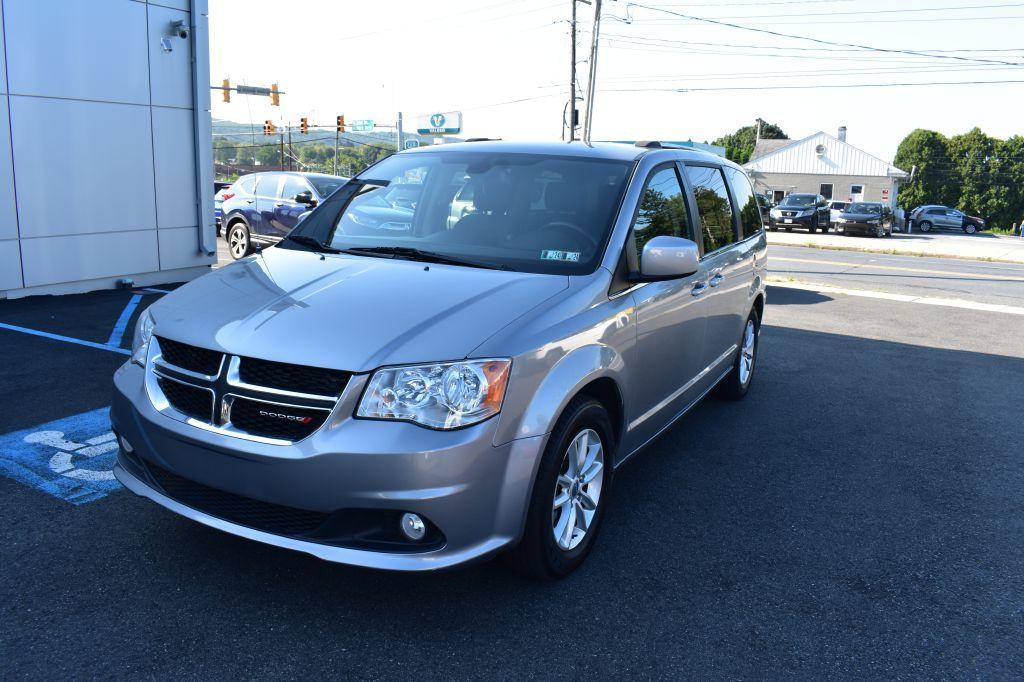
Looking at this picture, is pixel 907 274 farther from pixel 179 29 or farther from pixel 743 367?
pixel 179 29

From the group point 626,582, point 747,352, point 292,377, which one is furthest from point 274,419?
point 747,352

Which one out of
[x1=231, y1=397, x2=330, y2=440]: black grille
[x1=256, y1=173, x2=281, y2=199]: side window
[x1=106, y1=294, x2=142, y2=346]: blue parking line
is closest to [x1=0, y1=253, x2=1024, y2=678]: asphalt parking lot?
[x1=231, y1=397, x2=330, y2=440]: black grille

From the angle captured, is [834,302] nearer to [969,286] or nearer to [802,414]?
[969,286]

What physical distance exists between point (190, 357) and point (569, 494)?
1609mm

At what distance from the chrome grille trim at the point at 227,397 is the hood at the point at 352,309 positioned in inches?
4.0

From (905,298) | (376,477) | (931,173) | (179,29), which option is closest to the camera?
(376,477)

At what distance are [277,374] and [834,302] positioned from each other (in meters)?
11.3

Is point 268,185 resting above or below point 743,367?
above

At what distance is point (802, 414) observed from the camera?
6023 millimetres

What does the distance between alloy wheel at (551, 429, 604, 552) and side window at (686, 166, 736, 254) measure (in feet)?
6.10

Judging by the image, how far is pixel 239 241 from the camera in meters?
14.7

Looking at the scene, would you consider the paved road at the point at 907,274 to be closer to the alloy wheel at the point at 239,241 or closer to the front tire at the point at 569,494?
the alloy wheel at the point at 239,241

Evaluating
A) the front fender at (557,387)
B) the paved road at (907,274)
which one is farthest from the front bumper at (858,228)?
the front fender at (557,387)

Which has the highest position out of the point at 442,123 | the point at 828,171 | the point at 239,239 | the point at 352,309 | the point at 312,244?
the point at 442,123
